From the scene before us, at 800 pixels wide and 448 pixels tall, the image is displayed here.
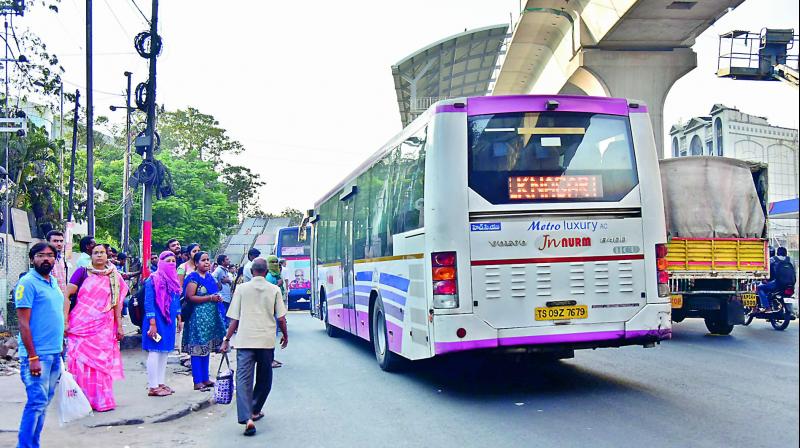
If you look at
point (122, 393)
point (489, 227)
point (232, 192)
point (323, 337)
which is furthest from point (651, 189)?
point (232, 192)

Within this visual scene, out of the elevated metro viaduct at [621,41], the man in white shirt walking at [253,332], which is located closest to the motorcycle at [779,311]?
the elevated metro viaduct at [621,41]

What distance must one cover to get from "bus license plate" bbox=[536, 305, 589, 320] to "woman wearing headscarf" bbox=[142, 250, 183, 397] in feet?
14.2

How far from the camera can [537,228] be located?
806 centimetres

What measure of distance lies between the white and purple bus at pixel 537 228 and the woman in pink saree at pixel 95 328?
3.35 meters

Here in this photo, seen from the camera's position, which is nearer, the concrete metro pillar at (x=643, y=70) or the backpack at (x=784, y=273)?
the backpack at (x=784, y=273)

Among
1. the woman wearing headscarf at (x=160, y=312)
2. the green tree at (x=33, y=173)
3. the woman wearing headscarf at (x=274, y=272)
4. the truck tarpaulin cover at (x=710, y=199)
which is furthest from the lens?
the green tree at (x=33, y=173)

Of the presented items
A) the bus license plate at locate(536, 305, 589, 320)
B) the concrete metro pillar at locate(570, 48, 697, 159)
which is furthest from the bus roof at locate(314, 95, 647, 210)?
the concrete metro pillar at locate(570, 48, 697, 159)

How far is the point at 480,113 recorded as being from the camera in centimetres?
823

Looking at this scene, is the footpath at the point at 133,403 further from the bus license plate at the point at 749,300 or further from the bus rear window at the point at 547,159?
the bus license plate at the point at 749,300

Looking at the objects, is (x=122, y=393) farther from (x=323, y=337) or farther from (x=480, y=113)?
(x=323, y=337)

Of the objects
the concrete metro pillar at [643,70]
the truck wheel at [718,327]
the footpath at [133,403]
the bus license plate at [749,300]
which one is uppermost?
the concrete metro pillar at [643,70]

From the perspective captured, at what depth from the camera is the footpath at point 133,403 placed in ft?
25.2

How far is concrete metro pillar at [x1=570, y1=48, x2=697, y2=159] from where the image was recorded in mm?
27391

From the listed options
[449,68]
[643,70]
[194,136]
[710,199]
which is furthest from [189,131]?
[710,199]
